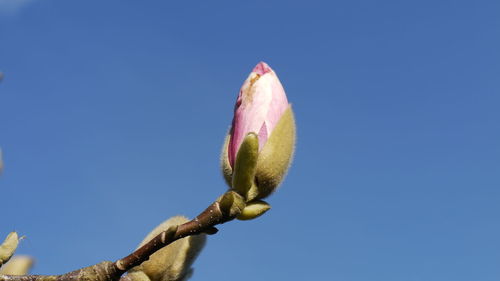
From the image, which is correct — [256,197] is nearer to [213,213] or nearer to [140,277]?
[213,213]

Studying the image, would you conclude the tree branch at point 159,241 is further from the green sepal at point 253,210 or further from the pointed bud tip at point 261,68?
the pointed bud tip at point 261,68

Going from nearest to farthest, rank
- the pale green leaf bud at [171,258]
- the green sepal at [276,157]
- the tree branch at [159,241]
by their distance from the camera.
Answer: the tree branch at [159,241] → the green sepal at [276,157] → the pale green leaf bud at [171,258]

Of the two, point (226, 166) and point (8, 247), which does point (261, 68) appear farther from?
point (8, 247)

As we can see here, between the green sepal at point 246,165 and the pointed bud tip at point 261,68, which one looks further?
the pointed bud tip at point 261,68

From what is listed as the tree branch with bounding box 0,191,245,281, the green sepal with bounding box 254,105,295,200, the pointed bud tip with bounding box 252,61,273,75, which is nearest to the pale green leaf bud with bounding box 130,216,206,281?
the tree branch with bounding box 0,191,245,281

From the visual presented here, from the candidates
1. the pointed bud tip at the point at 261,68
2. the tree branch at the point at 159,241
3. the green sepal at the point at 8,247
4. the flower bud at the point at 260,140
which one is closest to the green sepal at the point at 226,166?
the flower bud at the point at 260,140

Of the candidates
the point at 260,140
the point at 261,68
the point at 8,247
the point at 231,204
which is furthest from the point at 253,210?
the point at 8,247

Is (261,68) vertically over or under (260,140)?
over
